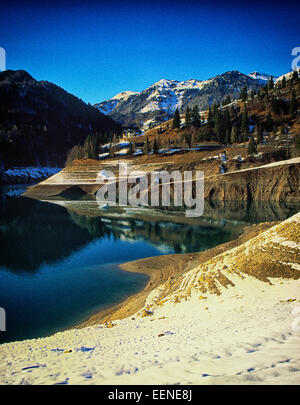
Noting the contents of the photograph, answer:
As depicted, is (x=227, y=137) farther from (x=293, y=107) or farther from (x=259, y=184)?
(x=259, y=184)

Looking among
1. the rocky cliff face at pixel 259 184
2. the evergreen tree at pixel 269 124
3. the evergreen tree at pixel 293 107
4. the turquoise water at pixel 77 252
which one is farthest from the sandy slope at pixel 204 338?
the evergreen tree at pixel 293 107

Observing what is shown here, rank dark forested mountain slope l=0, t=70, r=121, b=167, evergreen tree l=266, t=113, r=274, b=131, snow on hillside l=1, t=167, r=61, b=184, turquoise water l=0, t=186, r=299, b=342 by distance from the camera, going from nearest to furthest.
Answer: turquoise water l=0, t=186, r=299, b=342 < evergreen tree l=266, t=113, r=274, b=131 < snow on hillside l=1, t=167, r=61, b=184 < dark forested mountain slope l=0, t=70, r=121, b=167

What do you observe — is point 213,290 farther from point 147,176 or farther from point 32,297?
point 147,176

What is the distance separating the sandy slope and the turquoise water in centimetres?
314

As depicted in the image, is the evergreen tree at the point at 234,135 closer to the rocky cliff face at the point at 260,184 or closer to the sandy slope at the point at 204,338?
the rocky cliff face at the point at 260,184

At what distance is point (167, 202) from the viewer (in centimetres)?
5512

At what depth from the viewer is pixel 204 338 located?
7148 millimetres

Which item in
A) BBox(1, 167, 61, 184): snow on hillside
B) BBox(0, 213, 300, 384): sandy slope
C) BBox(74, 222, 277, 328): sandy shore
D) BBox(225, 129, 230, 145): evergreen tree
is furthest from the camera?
BBox(1, 167, 61, 184): snow on hillside

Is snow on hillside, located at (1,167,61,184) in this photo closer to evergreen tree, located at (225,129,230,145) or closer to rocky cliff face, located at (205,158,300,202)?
evergreen tree, located at (225,129,230,145)

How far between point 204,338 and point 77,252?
742 inches

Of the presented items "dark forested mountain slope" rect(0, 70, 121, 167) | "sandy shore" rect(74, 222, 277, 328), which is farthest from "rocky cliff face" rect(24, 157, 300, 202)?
"dark forested mountain slope" rect(0, 70, 121, 167)

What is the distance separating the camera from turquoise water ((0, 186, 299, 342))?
13.3 meters

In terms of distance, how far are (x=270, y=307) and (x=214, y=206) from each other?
1642 inches

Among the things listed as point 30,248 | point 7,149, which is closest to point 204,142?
point 30,248
